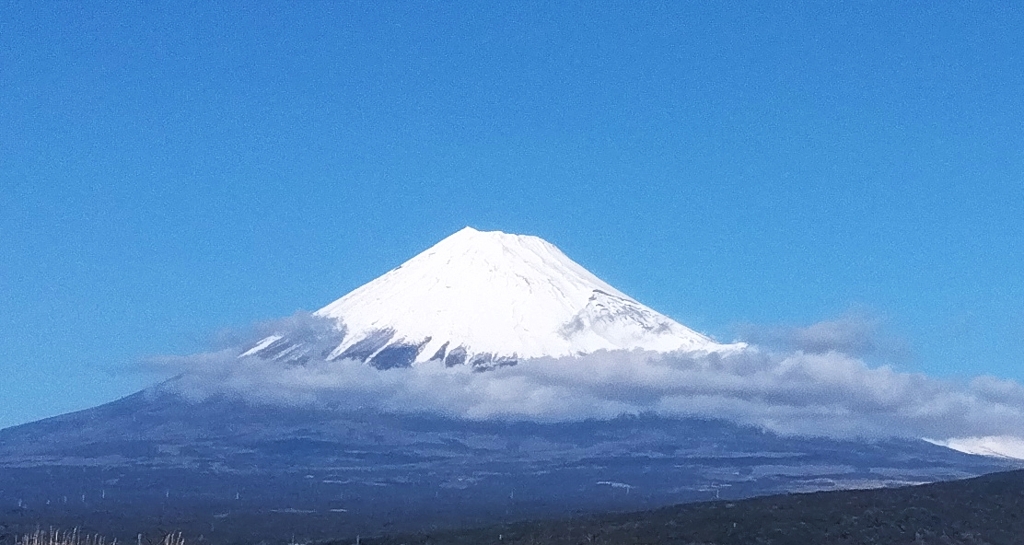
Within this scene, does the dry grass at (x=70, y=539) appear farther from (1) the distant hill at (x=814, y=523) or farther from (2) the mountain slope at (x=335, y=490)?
(1) the distant hill at (x=814, y=523)

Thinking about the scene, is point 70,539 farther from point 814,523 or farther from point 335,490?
point 335,490

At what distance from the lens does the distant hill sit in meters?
48.6

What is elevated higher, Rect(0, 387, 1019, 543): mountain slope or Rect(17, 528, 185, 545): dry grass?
Rect(0, 387, 1019, 543): mountain slope

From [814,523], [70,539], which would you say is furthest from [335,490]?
[814,523]

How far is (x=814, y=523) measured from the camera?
165 ft

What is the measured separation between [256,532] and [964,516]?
4093 cm

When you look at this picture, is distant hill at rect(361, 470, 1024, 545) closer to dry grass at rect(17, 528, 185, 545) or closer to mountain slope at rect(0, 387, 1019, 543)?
dry grass at rect(17, 528, 185, 545)

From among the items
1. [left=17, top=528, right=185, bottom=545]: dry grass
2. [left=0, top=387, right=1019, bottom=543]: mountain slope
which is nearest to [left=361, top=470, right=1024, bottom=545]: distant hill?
[left=17, top=528, right=185, bottom=545]: dry grass

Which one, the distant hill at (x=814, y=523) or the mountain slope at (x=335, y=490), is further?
the mountain slope at (x=335, y=490)

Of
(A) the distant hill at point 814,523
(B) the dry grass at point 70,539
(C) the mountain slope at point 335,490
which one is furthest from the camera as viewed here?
(C) the mountain slope at point 335,490

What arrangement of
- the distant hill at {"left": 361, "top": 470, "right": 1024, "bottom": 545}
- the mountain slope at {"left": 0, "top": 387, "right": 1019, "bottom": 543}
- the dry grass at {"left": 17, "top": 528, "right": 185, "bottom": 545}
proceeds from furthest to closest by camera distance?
1. the mountain slope at {"left": 0, "top": 387, "right": 1019, "bottom": 543}
2. the distant hill at {"left": 361, "top": 470, "right": 1024, "bottom": 545}
3. the dry grass at {"left": 17, "top": 528, "right": 185, "bottom": 545}

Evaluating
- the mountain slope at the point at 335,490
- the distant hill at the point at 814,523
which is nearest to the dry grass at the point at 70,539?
the mountain slope at the point at 335,490

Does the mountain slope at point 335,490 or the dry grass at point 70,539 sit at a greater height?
the mountain slope at point 335,490

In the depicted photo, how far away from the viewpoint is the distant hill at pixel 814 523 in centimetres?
4859
